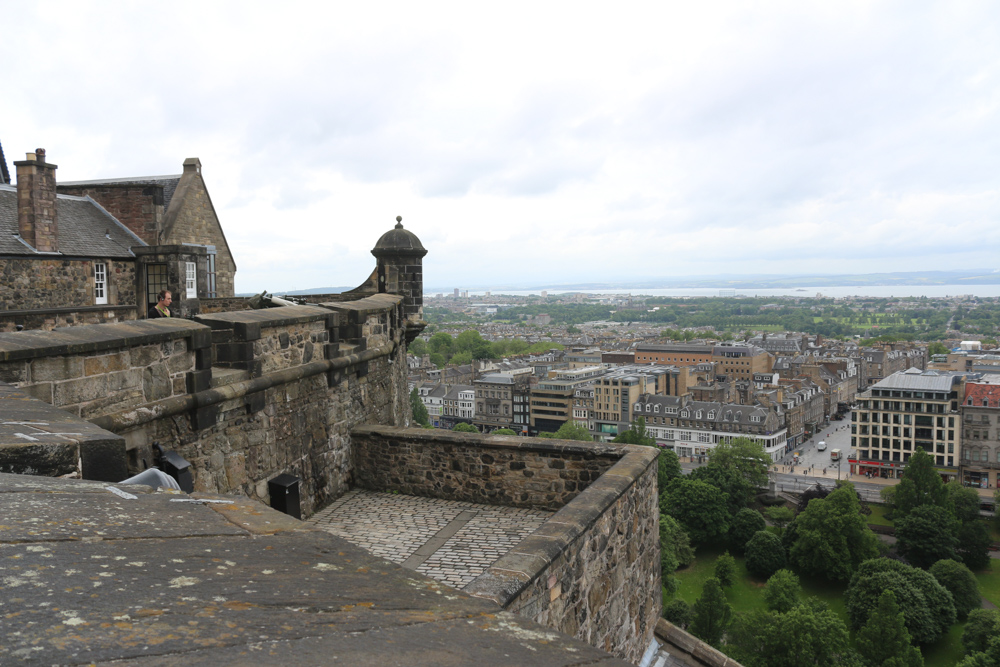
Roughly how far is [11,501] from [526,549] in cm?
304

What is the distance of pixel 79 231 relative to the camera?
16.0m

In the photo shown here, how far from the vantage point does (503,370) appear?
121 metres

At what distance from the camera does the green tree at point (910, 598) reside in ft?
112

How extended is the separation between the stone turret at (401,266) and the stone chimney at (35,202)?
306 inches

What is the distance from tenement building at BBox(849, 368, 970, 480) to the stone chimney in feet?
244

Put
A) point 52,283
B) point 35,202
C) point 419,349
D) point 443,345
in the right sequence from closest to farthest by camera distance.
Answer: point 35,202 < point 52,283 < point 443,345 < point 419,349

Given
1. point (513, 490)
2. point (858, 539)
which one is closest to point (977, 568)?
point (858, 539)

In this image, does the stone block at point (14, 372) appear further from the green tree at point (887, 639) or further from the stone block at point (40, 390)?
the green tree at point (887, 639)

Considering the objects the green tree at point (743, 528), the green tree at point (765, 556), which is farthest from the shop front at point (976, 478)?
the green tree at point (765, 556)

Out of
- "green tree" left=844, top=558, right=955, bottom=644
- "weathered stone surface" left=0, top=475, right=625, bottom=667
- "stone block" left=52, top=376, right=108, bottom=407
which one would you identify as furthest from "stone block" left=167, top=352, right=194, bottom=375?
"green tree" left=844, top=558, right=955, bottom=644

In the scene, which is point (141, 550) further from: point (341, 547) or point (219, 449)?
point (219, 449)

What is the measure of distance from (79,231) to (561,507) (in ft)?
46.1

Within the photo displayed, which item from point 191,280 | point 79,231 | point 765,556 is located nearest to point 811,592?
point 765,556

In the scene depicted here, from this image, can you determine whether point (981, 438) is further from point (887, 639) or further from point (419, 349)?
point (419, 349)
